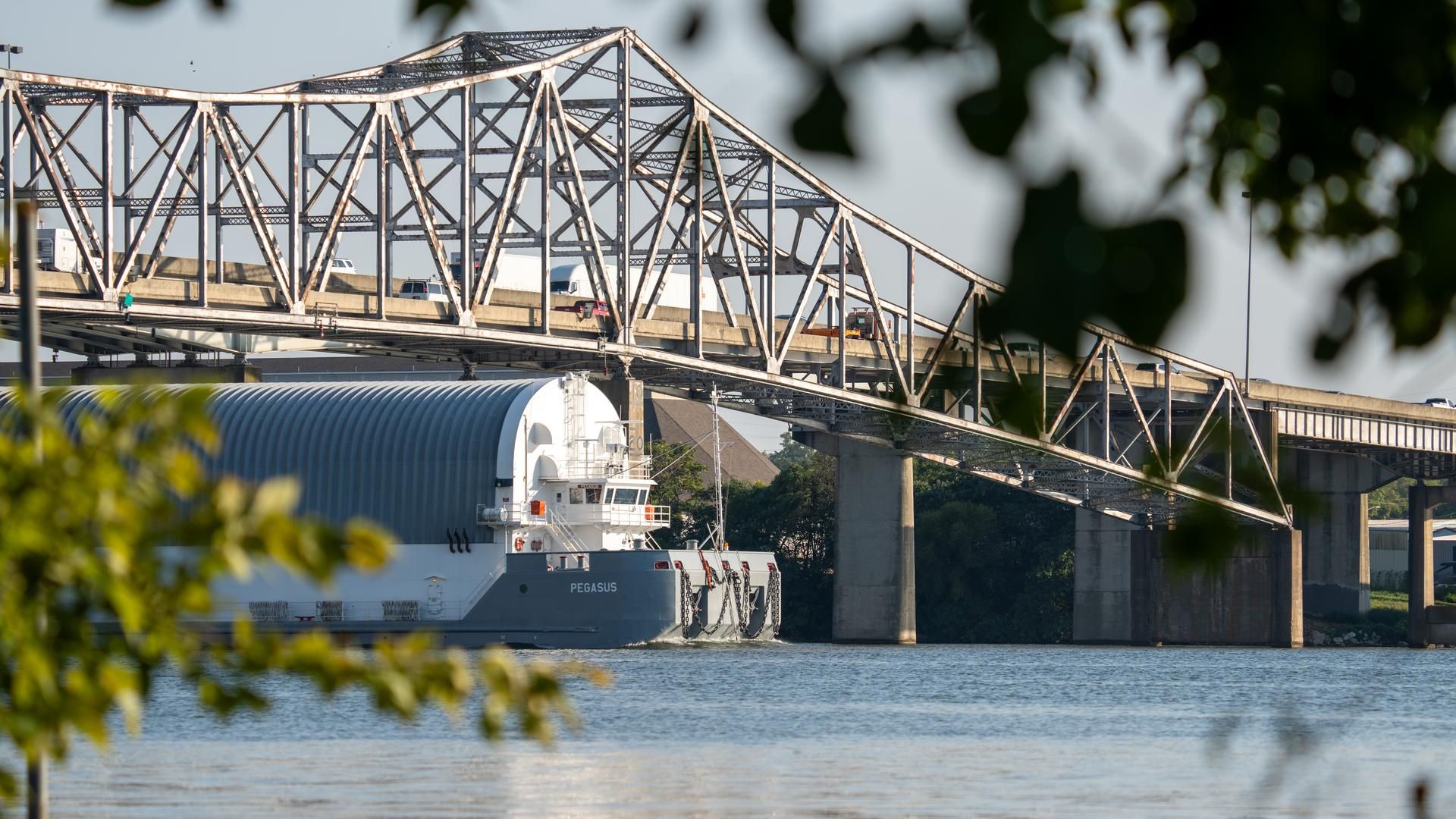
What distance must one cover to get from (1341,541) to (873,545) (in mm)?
25819

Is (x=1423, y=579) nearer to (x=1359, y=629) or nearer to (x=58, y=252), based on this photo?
(x=1359, y=629)

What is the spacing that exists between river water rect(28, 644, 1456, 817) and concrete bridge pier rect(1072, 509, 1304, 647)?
4065cm

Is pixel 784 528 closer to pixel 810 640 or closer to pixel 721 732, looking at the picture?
pixel 810 640

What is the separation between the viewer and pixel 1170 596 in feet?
319

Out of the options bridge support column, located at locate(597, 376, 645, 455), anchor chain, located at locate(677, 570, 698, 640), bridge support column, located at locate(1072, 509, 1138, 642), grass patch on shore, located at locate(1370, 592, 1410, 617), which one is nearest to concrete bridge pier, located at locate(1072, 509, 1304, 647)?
bridge support column, located at locate(1072, 509, 1138, 642)

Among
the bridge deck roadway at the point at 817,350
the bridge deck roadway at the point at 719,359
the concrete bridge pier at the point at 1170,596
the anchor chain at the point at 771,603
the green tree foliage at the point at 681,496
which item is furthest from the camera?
the green tree foliage at the point at 681,496

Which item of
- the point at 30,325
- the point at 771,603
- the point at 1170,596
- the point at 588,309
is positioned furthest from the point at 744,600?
the point at 30,325

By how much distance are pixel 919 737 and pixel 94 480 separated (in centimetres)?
2792

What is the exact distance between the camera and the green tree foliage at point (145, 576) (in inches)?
211

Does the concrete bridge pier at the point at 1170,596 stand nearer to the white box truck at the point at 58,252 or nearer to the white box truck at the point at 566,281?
the white box truck at the point at 566,281

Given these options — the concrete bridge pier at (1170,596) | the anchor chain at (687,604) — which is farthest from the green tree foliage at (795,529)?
the anchor chain at (687,604)

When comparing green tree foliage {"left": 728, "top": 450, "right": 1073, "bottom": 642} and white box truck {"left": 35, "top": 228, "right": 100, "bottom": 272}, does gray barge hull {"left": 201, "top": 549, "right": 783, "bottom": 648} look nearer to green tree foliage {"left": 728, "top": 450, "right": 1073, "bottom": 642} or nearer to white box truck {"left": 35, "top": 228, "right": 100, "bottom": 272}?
white box truck {"left": 35, "top": 228, "right": 100, "bottom": 272}

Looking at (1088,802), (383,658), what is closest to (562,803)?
(1088,802)

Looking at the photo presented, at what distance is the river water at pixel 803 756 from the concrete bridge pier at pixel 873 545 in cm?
3902
